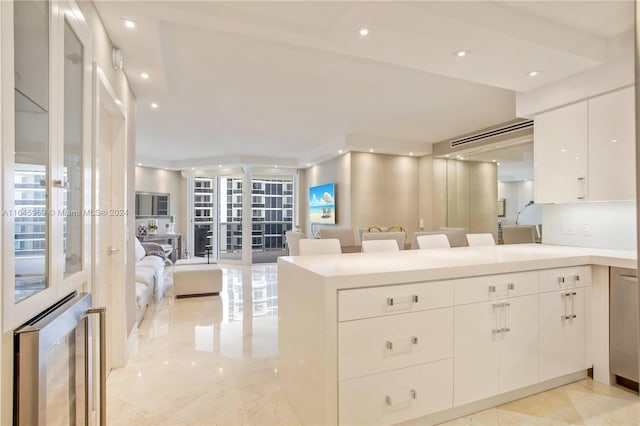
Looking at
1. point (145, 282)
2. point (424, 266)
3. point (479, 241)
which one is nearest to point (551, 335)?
point (424, 266)

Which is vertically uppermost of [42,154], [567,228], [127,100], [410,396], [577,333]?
[127,100]

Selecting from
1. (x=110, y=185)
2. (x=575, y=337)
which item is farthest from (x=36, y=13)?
(x=575, y=337)

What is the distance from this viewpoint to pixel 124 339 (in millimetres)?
2688

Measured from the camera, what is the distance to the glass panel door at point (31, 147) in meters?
1.03

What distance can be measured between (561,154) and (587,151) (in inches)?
8.7

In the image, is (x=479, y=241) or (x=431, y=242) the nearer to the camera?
(x=431, y=242)

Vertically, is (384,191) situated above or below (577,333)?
above

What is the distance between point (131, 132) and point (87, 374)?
2.41 m

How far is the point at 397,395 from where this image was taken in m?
1.79

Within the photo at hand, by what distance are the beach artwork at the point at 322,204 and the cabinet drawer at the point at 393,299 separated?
16.7 feet

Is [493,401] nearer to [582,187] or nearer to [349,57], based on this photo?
[582,187]

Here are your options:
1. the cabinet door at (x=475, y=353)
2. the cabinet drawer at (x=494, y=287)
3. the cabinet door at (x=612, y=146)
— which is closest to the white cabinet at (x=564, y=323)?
the cabinet drawer at (x=494, y=287)

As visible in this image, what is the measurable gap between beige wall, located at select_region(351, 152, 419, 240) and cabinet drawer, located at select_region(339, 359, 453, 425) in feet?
15.3

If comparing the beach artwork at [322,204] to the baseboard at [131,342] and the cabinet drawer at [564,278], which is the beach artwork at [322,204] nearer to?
the baseboard at [131,342]
